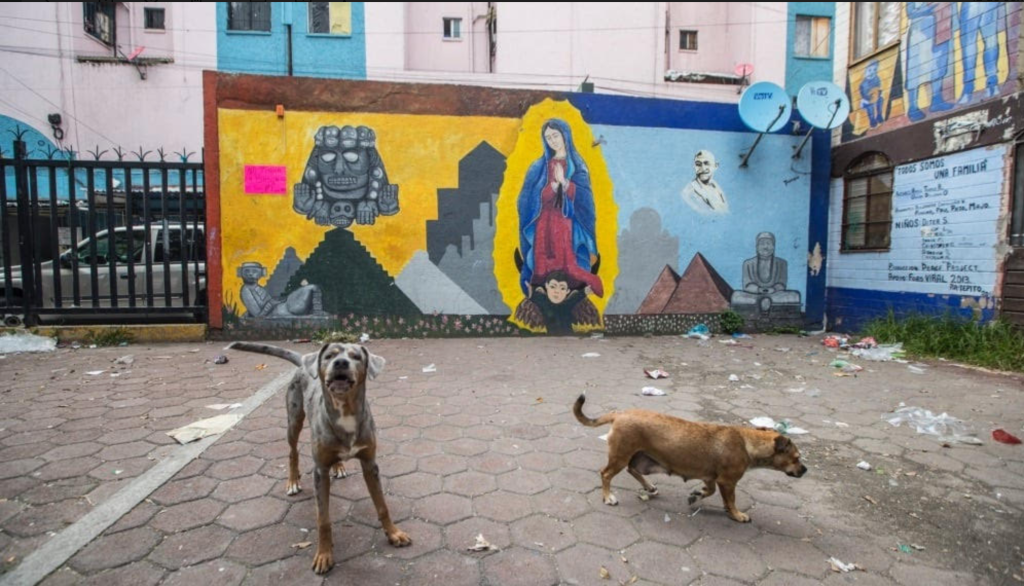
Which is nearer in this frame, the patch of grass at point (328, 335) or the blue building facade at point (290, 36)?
the patch of grass at point (328, 335)

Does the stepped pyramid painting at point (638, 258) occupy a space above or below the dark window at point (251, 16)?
below

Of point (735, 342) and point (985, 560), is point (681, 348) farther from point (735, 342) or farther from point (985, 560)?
point (985, 560)

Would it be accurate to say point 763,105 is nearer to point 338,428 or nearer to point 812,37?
point 338,428

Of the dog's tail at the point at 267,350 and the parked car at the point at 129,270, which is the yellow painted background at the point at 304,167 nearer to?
the parked car at the point at 129,270

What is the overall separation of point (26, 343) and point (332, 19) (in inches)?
574

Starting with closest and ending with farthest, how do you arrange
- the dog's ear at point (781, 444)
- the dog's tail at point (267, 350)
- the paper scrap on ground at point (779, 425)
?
the dog's ear at point (781, 444) < the dog's tail at point (267, 350) < the paper scrap on ground at point (779, 425)

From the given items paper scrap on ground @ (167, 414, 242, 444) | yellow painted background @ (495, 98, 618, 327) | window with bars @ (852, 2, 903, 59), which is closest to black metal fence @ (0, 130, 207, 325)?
paper scrap on ground @ (167, 414, 242, 444)

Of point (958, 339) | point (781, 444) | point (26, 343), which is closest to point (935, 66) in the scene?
point (958, 339)

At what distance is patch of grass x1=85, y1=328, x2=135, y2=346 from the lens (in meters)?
6.52

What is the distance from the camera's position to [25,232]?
6449mm

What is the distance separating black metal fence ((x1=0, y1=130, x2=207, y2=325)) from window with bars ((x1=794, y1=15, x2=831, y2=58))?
70.4 ft

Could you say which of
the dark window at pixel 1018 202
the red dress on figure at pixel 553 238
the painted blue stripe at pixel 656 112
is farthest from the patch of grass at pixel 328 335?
the dark window at pixel 1018 202

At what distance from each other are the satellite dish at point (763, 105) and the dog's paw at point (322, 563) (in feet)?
26.8

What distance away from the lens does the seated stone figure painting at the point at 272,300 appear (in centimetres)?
695
